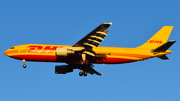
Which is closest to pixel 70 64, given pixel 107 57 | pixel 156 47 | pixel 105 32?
pixel 107 57

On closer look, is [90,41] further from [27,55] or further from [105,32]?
[27,55]

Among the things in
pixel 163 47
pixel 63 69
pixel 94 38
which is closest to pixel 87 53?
pixel 94 38

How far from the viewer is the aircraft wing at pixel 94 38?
52816mm

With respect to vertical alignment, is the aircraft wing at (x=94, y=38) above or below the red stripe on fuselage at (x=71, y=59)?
above

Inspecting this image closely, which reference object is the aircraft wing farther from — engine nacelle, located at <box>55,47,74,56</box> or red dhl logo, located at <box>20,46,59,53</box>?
red dhl logo, located at <box>20,46,59,53</box>

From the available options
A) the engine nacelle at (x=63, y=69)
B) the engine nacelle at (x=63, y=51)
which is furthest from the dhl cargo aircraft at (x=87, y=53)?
the engine nacelle at (x=63, y=69)

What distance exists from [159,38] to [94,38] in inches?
565

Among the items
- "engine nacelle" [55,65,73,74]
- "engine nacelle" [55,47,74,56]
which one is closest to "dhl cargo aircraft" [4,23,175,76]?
"engine nacelle" [55,47,74,56]

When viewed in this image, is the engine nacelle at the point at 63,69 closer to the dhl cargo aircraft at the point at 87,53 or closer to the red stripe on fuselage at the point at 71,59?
the dhl cargo aircraft at the point at 87,53

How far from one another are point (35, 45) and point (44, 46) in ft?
6.19

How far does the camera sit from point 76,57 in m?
59.8

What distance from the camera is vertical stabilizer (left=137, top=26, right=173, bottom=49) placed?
62.8 metres

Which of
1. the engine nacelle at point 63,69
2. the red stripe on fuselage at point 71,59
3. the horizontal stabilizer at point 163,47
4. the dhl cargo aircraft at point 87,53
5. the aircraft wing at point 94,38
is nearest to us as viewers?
the aircraft wing at point 94,38

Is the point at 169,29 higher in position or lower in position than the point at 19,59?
higher
